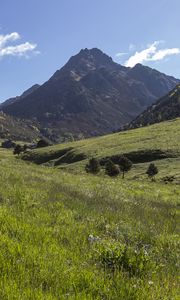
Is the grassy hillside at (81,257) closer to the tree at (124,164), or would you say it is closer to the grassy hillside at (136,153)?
the grassy hillside at (136,153)

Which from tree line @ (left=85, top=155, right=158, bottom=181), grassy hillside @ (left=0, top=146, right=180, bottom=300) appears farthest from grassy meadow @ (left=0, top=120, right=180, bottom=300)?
tree line @ (left=85, top=155, right=158, bottom=181)

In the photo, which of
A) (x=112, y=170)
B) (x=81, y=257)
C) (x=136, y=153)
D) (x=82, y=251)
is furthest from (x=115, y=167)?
(x=81, y=257)

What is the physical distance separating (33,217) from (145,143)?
103 meters

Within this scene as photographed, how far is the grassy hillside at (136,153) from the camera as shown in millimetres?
83781

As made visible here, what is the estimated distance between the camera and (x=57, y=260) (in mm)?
6523

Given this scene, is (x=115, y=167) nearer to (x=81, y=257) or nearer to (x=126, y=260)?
(x=81, y=257)

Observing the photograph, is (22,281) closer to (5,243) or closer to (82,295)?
(82,295)

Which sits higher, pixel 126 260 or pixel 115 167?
pixel 126 260

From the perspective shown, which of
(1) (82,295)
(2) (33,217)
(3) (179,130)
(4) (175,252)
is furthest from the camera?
(3) (179,130)

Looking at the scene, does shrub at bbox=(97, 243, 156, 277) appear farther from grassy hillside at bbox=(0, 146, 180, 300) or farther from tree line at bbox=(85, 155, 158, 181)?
tree line at bbox=(85, 155, 158, 181)

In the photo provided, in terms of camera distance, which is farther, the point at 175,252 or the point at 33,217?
the point at 33,217

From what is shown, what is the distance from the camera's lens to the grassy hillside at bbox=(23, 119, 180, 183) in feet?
275

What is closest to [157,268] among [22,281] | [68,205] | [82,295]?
[82,295]

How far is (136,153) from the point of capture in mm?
100375
